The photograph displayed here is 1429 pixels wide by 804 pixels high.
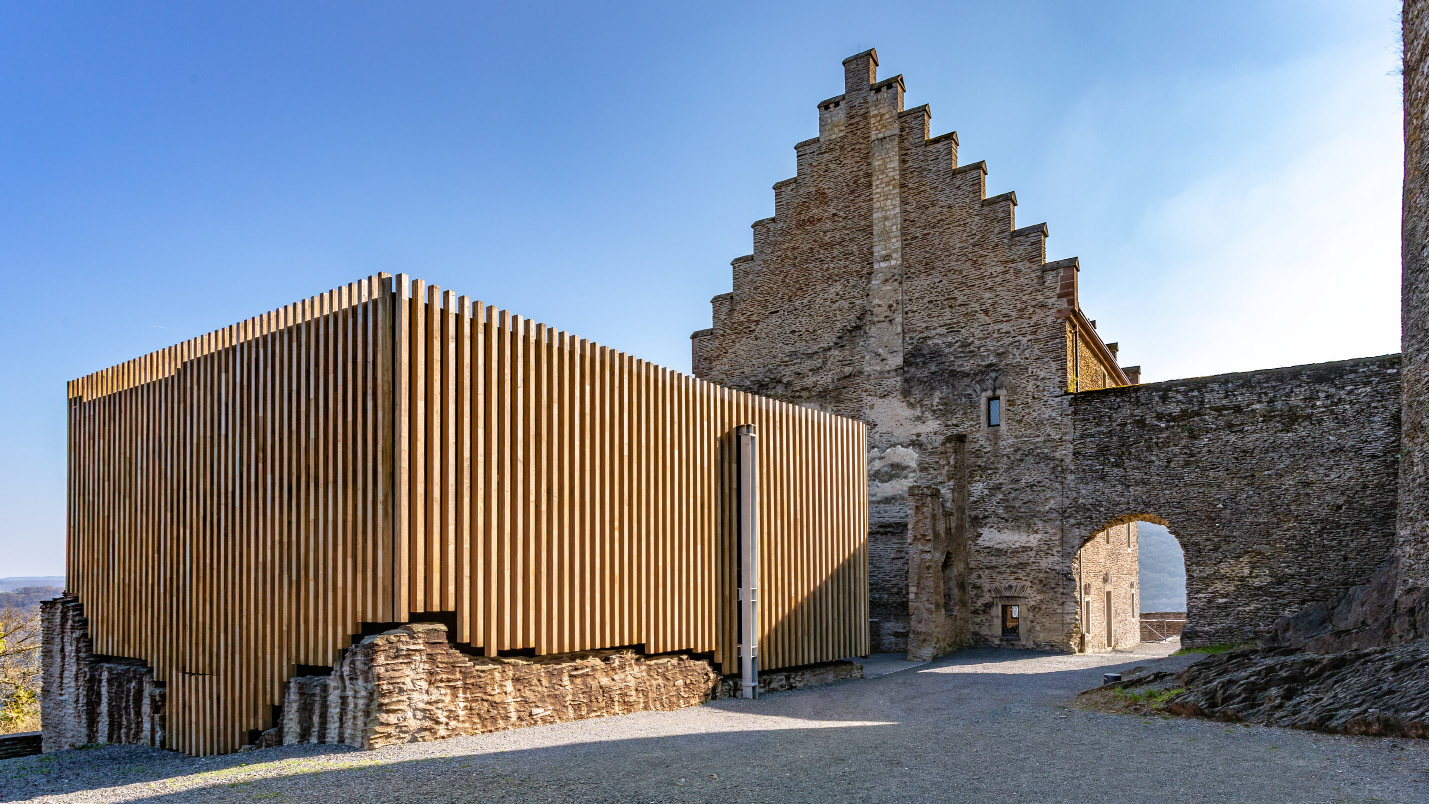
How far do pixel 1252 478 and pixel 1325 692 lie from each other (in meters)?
8.88

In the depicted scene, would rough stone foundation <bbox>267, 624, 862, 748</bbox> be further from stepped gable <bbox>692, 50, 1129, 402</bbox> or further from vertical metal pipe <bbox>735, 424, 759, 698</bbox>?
stepped gable <bbox>692, 50, 1129, 402</bbox>

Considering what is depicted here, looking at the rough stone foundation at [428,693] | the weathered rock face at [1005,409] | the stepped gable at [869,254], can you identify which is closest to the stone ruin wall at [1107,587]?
the weathered rock face at [1005,409]

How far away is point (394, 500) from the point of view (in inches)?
320

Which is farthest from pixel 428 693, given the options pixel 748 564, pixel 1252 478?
pixel 1252 478

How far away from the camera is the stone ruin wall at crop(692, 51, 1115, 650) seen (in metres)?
19.0

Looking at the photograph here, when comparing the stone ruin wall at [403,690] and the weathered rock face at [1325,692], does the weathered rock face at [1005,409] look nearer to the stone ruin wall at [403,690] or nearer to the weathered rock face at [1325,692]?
the weathered rock face at [1325,692]

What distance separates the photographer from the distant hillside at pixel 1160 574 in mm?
117762

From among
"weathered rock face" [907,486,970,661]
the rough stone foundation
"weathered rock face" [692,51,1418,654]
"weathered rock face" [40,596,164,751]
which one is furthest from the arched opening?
"weathered rock face" [40,596,164,751]

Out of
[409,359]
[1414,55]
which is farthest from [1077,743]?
[1414,55]

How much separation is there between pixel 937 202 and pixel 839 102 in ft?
12.6

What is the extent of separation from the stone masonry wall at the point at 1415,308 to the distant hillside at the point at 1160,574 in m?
108

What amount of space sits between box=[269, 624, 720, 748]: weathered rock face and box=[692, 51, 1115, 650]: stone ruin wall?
9.88 metres

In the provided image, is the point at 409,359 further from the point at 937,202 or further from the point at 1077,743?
the point at 937,202

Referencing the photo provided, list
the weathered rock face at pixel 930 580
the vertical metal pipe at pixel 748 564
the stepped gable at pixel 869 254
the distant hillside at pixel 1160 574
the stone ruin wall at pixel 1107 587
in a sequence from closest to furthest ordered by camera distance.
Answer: the vertical metal pipe at pixel 748 564 < the weathered rock face at pixel 930 580 < the stone ruin wall at pixel 1107 587 < the stepped gable at pixel 869 254 < the distant hillside at pixel 1160 574
